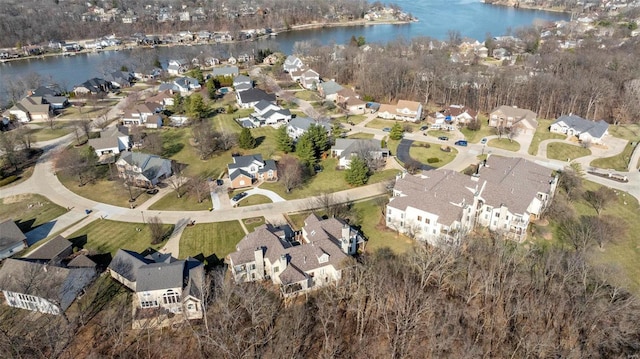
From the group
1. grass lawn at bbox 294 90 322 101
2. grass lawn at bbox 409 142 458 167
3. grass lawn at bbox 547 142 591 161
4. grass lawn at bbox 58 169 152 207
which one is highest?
grass lawn at bbox 294 90 322 101

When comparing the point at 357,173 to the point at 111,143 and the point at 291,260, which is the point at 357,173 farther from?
the point at 111,143

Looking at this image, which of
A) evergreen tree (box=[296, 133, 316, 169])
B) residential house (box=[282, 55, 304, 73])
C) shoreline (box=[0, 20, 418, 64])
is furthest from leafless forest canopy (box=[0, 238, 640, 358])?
shoreline (box=[0, 20, 418, 64])

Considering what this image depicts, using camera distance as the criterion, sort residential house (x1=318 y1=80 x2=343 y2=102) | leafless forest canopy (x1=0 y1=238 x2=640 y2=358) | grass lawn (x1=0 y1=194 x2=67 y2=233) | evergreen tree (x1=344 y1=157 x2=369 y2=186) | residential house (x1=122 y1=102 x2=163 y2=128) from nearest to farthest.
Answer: leafless forest canopy (x1=0 y1=238 x2=640 y2=358)
grass lawn (x1=0 y1=194 x2=67 y2=233)
evergreen tree (x1=344 y1=157 x2=369 y2=186)
residential house (x1=122 y1=102 x2=163 y2=128)
residential house (x1=318 y1=80 x2=343 y2=102)

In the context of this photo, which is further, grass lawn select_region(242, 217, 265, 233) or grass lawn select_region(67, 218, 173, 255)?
grass lawn select_region(242, 217, 265, 233)

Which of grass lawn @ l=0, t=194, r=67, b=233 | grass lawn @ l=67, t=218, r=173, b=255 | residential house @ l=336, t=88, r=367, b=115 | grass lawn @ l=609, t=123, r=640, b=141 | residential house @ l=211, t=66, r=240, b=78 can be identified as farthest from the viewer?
residential house @ l=211, t=66, r=240, b=78

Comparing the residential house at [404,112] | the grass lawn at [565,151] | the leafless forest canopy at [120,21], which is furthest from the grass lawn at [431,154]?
the leafless forest canopy at [120,21]

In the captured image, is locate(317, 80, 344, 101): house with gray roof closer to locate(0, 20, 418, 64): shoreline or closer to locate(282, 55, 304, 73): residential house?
locate(282, 55, 304, 73): residential house

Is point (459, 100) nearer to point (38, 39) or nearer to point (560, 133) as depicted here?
point (560, 133)

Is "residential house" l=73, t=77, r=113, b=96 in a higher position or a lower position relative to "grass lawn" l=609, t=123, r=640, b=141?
higher
